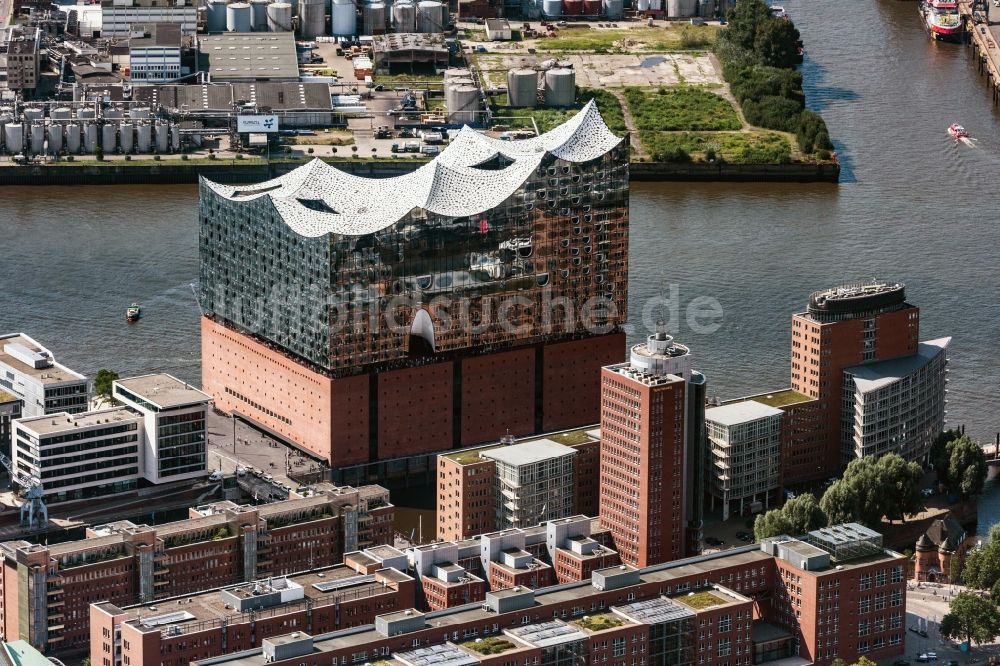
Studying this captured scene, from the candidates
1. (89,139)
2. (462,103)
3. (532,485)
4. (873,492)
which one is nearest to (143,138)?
(89,139)

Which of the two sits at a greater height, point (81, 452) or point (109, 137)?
point (109, 137)

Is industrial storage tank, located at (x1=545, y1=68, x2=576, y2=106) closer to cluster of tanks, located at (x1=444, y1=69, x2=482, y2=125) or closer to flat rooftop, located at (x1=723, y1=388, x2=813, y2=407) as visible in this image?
cluster of tanks, located at (x1=444, y1=69, x2=482, y2=125)

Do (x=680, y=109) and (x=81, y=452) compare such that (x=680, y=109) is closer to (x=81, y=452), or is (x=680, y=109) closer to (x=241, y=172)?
(x=241, y=172)

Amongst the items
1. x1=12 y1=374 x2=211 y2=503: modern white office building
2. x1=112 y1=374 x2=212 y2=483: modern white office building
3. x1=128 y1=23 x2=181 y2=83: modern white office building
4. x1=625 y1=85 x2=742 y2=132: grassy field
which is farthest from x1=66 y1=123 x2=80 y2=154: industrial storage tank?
x1=112 y1=374 x2=212 y2=483: modern white office building

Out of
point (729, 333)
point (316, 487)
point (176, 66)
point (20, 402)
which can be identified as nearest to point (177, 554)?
point (316, 487)

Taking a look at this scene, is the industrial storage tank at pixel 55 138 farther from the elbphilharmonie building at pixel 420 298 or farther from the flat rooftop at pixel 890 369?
the flat rooftop at pixel 890 369

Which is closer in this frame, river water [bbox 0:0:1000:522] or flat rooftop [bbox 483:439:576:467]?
flat rooftop [bbox 483:439:576:467]

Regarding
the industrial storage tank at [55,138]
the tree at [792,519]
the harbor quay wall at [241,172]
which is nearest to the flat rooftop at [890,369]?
the tree at [792,519]
